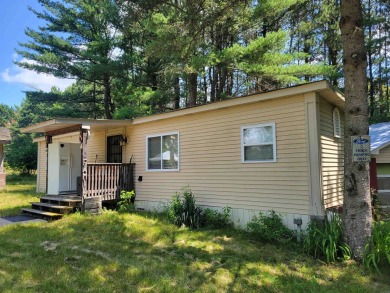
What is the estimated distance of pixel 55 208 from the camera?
8102 millimetres

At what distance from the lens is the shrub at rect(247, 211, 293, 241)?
5.81 metres

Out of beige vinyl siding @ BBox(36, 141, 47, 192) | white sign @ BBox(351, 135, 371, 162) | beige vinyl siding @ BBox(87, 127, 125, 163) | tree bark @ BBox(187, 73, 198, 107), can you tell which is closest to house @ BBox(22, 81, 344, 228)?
beige vinyl siding @ BBox(87, 127, 125, 163)

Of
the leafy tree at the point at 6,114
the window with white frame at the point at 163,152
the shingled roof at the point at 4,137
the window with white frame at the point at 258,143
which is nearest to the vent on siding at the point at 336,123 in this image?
the window with white frame at the point at 258,143

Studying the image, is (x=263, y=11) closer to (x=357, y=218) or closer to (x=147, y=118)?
(x=147, y=118)

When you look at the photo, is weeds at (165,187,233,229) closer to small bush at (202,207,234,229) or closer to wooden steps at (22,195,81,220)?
small bush at (202,207,234,229)

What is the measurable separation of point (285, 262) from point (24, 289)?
12.9 feet

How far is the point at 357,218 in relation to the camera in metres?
4.81

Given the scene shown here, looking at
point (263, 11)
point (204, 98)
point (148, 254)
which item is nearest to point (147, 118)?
point (148, 254)

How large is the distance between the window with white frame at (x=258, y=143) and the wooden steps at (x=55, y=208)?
16.4 ft

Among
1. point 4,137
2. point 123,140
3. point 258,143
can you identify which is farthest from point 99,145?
point 4,137

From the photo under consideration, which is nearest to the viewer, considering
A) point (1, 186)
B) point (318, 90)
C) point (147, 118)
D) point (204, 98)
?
point (318, 90)

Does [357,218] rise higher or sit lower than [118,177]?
lower

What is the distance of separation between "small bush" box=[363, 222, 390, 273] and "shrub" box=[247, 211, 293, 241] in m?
1.48

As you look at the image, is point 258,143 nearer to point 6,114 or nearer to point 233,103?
point 233,103
